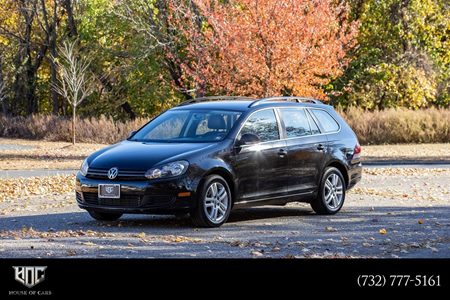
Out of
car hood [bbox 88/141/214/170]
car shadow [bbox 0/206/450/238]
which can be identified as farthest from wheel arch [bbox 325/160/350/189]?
car hood [bbox 88/141/214/170]

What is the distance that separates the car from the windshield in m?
0.01

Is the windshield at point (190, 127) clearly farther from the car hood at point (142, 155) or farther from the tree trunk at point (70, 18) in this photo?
the tree trunk at point (70, 18)

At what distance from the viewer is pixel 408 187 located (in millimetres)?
20641

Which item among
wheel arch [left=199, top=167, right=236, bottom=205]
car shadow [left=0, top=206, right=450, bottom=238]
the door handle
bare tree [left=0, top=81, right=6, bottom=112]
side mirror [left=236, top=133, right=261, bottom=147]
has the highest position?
bare tree [left=0, top=81, right=6, bottom=112]

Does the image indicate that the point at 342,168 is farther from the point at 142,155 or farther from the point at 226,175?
the point at 142,155

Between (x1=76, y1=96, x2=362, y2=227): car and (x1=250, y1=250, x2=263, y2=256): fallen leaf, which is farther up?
(x1=76, y1=96, x2=362, y2=227): car

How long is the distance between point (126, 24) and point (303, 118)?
123 ft

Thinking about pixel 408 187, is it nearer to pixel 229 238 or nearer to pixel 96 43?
pixel 229 238

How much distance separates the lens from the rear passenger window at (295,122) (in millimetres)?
14609

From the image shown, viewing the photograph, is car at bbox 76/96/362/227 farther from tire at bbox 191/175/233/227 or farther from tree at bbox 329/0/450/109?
tree at bbox 329/0/450/109

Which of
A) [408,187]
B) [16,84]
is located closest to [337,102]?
[16,84]

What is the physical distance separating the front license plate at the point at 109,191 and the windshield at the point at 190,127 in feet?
4.17

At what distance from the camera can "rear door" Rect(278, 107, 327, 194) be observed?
14.4m

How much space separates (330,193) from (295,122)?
1145 millimetres
